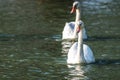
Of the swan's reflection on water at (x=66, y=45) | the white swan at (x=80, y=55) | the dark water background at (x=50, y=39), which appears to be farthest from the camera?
the swan's reflection on water at (x=66, y=45)

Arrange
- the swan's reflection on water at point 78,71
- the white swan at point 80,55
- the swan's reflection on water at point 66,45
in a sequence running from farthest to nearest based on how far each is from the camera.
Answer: the swan's reflection on water at point 66,45 < the white swan at point 80,55 < the swan's reflection on water at point 78,71

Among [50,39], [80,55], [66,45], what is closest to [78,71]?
[80,55]

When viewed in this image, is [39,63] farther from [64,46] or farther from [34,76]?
[64,46]

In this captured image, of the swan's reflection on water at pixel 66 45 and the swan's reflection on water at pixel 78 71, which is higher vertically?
the swan's reflection on water at pixel 66 45

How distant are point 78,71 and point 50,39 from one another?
6.56 m

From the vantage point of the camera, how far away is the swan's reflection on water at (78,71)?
2219 centimetres

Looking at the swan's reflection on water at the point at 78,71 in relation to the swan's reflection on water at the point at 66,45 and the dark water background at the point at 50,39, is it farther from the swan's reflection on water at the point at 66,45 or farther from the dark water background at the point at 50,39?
the swan's reflection on water at the point at 66,45

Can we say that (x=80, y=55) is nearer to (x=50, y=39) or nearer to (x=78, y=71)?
(x=78, y=71)

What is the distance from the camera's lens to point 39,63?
24516mm

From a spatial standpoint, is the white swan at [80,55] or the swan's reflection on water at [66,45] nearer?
the white swan at [80,55]

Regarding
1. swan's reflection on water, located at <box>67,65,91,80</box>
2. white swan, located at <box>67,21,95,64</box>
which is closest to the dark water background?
swan's reflection on water, located at <box>67,65,91,80</box>

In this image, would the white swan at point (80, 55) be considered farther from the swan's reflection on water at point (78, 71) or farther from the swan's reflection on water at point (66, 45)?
the swan's reflection on water at point (66, 45)

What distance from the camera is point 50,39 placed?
29625 mm

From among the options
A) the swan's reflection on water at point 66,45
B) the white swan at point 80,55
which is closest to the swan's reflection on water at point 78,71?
the white swan at point 80,55
